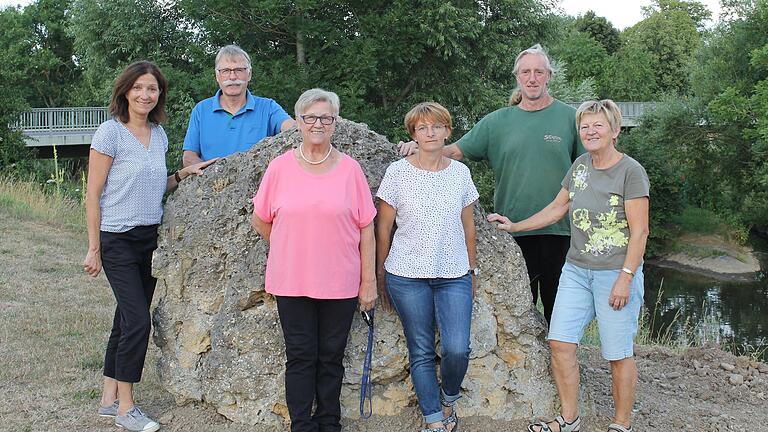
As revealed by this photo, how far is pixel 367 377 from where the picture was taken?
4.50m

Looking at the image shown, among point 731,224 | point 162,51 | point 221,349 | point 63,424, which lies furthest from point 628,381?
point 731,224

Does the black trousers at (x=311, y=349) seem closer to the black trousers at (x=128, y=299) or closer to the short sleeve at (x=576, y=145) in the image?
the black trousers at (x=128, y=299)

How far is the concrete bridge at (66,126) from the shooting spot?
3219 cm

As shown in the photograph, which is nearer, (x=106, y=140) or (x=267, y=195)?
(x=267, y=195)

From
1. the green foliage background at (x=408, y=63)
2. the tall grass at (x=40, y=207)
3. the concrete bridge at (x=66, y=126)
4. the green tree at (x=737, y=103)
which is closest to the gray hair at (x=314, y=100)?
the tall grass at (x=40, y=207)

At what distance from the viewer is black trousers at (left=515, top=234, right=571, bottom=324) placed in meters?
5.37

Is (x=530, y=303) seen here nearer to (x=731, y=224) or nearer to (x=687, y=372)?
(x=687, y=372)

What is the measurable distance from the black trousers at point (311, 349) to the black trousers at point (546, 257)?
5.91 ft

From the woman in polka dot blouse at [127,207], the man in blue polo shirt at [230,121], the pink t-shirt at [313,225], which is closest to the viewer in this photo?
the pink t-shirt at [313,225]

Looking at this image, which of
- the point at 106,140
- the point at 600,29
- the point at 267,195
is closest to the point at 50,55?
the point at 600,29

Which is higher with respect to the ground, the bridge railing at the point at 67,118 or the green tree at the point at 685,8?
the green tree at the point at 685,8

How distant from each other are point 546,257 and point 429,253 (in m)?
1.56

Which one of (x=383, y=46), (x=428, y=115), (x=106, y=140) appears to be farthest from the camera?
(x=383, y=46)

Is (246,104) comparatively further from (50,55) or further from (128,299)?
(50,55)
